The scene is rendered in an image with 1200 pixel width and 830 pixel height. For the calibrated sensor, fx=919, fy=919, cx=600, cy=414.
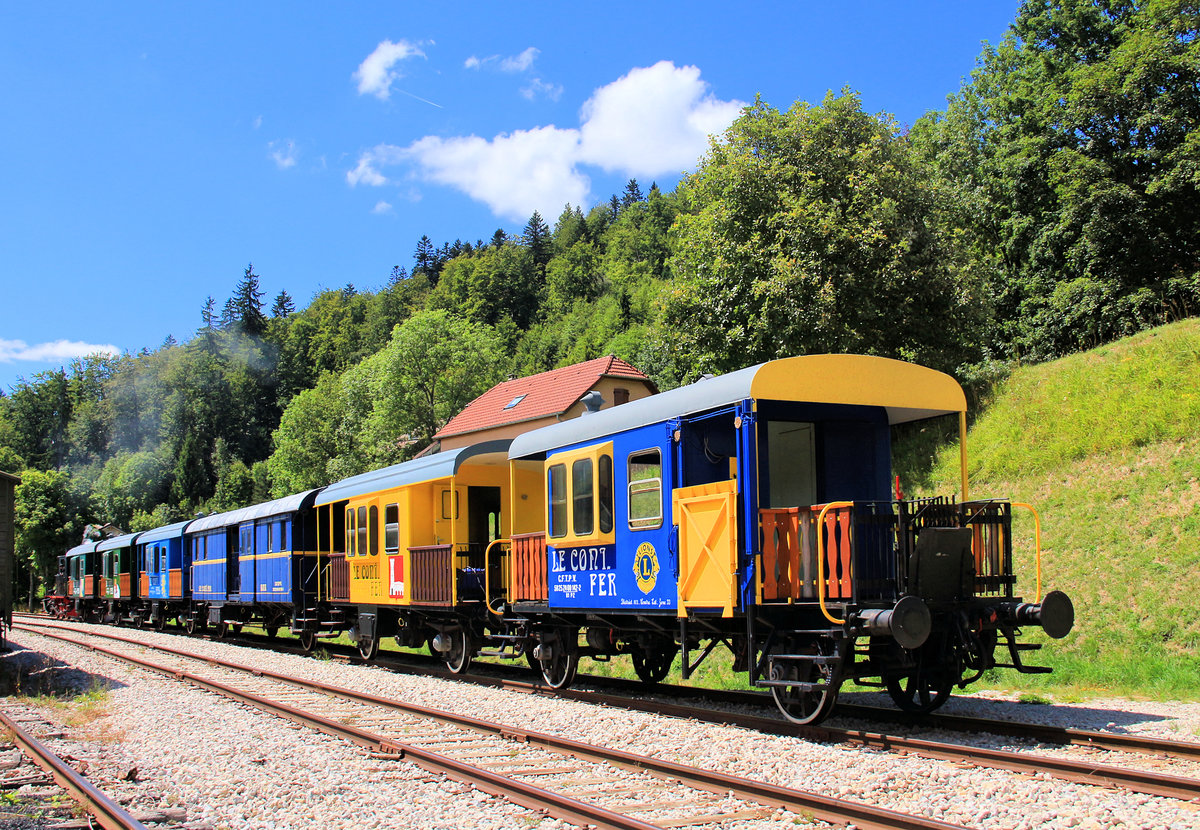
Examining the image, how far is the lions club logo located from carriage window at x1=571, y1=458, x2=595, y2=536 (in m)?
1.02

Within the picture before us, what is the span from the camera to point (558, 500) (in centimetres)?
1185

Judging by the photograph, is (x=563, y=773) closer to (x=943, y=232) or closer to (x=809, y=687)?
(x=809, y=687)

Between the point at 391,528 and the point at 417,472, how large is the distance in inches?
51.6

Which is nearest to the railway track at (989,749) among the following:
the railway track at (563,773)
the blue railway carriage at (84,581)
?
the railway track at (563,773)

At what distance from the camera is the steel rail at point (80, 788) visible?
6.00 meters

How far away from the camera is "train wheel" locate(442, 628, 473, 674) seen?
47.0ft

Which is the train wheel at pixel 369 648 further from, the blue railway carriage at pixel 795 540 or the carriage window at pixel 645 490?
the carriage window at pixel 645 490

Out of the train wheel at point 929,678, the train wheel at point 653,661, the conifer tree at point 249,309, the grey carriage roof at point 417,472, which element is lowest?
the train wheel at point 653,661

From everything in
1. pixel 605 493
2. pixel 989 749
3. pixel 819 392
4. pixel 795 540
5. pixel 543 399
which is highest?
pixel 543 399

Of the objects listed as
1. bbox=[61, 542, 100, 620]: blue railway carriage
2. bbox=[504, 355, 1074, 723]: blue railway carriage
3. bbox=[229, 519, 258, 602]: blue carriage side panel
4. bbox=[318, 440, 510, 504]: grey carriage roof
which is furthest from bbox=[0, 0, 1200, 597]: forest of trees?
bbox=[61, 542, 100, 620]: blue railway carriage

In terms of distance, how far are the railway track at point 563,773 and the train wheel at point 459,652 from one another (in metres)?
2.78

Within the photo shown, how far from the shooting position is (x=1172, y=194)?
29.2m

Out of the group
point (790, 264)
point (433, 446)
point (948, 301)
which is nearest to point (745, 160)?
point (790, 264)

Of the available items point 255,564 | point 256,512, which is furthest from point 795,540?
point 256,512
